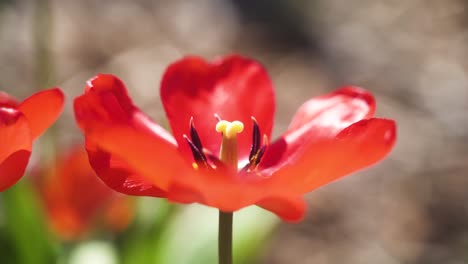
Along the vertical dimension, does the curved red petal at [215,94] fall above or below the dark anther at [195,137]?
above

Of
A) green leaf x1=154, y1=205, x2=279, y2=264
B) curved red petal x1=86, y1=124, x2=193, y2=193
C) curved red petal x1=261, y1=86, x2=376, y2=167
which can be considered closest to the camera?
curved red petal x1=86, y1=124, x2=193, y2=193

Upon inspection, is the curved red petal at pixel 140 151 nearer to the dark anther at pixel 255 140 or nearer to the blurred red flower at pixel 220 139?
the blurred red flower at pixel 220 139

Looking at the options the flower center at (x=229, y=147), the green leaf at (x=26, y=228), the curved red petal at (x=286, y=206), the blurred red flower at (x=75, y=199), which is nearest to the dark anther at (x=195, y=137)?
the flower center at (x=229, y=147)

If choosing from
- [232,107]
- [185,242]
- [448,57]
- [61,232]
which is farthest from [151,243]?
[448,57]

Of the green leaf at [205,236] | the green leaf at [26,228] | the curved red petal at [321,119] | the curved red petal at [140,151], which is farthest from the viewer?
the green leaf at [205,236]

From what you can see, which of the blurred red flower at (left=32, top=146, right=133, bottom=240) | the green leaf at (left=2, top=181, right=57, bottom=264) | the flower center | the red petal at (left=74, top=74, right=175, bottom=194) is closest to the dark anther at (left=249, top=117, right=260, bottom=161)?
the flower center

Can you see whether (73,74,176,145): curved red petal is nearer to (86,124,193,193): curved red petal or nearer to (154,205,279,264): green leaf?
(86,124,193,193): curved red petal
